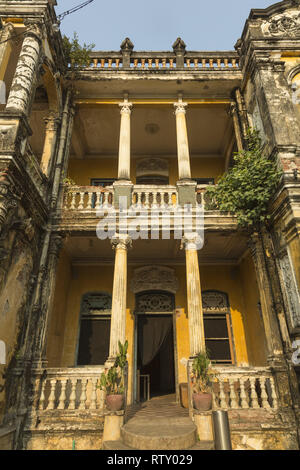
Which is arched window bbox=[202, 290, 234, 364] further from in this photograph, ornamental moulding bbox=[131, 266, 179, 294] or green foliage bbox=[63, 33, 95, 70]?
green foliage bbox=[63, 33, 95, 70]

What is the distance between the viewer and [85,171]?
1084 cm

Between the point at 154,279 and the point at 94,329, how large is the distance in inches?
97.3

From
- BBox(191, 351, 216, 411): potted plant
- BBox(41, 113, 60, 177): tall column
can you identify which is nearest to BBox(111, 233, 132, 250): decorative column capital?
BBox(41, 113, 60, 177): tall column

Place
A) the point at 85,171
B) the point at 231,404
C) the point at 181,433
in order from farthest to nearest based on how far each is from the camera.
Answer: the point at 85,171
the point at 231,404
the point at 181,433

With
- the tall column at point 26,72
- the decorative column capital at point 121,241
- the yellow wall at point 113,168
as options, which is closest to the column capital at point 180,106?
the yellow wall at point 113,168

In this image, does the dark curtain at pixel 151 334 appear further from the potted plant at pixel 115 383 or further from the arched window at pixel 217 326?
the potted plant at pixel 115 383

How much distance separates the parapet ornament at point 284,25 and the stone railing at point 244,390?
→ 872 centimetres

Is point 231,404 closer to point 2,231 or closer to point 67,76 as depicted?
point 2,231

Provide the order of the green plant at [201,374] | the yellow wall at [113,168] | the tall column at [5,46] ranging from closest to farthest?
1. the green plant at [201,374]
2. the tall column at [5,46]
3. the yellow wall at [113,168]

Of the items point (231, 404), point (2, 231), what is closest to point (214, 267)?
point (231, 404)

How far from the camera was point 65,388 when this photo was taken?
614cm

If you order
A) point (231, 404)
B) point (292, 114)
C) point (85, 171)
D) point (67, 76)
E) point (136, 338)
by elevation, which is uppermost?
point (67, 76)

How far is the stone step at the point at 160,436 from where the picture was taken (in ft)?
14.4

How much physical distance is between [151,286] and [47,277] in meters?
3.69
